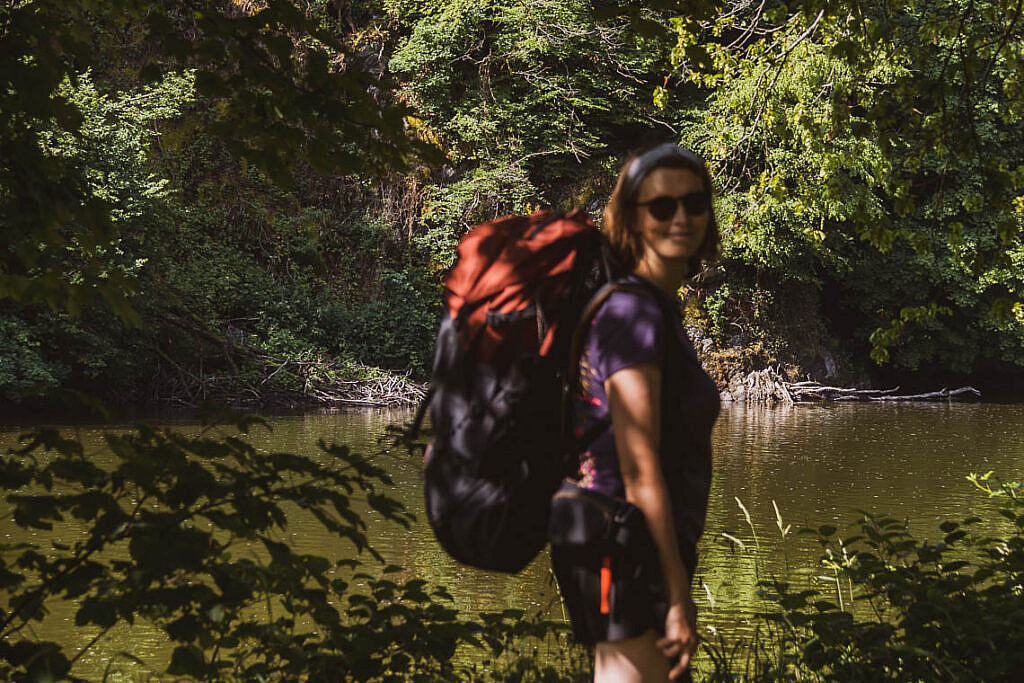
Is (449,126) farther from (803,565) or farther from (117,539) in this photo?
(117,539)

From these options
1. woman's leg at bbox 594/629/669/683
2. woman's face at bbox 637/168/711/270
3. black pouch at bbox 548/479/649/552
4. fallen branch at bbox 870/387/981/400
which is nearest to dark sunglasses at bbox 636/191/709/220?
woman's face at bbox 637/168/711/270

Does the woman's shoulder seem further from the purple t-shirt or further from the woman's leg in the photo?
the woman's leg

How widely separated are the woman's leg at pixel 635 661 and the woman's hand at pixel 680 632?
0.03 meters

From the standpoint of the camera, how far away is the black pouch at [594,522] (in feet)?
6.33

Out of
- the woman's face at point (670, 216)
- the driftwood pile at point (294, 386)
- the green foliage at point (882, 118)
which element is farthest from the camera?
the driftwood pile at point (294, 386)

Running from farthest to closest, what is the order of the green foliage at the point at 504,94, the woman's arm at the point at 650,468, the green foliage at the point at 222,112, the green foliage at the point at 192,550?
1. the green foliage at the point at 504,94
2. the green foliage at the point at 222,112
3. the green foliage at the point at 192,550
4. the woman's arm at the point at 650,468

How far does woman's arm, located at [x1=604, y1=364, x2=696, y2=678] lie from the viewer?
1901 mm

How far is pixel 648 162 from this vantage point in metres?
2.11

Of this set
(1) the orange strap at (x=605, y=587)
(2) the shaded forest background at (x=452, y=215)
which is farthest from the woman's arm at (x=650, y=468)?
(2) the shaded forest background at (x=452, y=215)

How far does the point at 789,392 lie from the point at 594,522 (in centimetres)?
2502

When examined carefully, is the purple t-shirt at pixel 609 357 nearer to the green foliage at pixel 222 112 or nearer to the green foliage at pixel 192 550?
the green foliage at pixel 192 550

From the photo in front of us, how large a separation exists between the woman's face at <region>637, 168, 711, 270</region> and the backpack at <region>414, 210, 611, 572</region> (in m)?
0.15

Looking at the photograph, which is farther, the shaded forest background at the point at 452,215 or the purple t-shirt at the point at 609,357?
the shaded forest background at the point at 452,215

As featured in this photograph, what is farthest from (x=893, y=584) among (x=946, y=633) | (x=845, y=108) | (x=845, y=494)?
(x=845, y=494)
